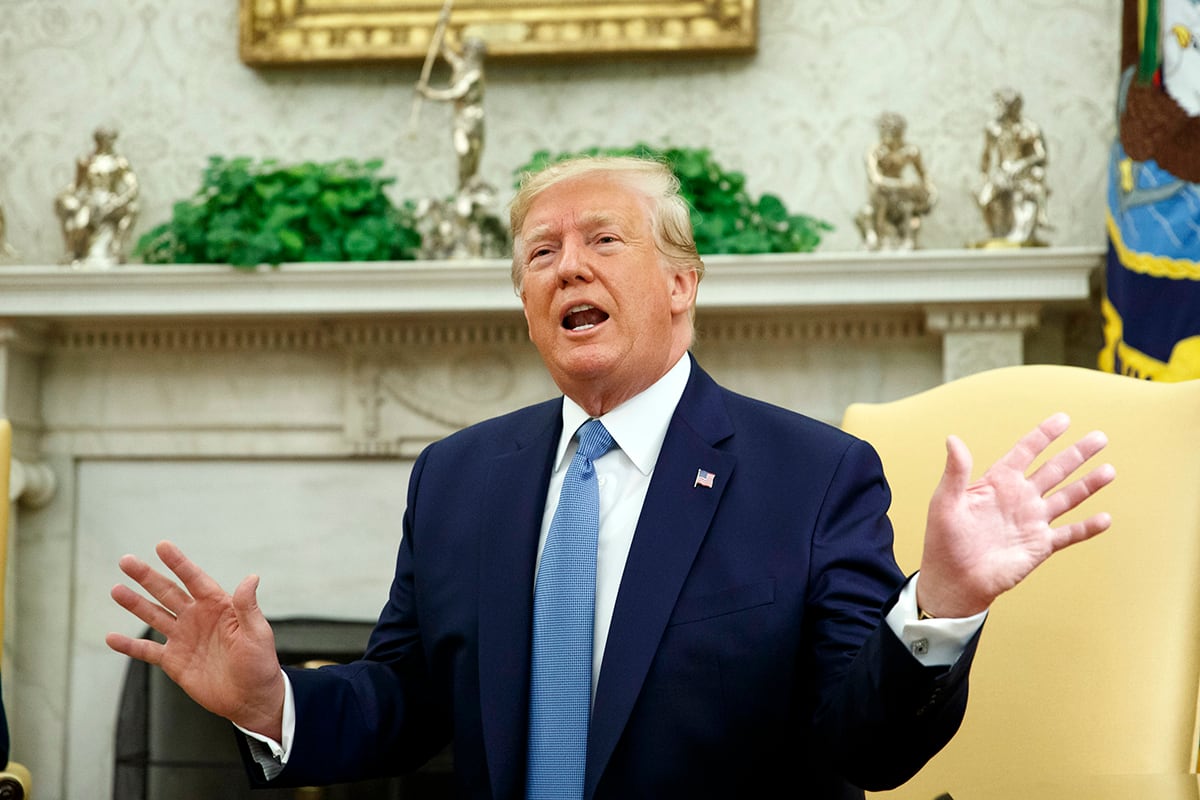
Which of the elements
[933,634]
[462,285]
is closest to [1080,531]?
[933,634]

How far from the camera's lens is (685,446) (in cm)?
161

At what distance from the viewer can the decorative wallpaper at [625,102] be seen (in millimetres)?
3436

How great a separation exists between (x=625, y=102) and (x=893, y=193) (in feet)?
2.63

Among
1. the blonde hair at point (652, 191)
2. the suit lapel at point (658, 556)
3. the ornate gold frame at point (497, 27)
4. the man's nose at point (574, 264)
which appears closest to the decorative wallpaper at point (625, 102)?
the ornate gold frame at point (497, 27)

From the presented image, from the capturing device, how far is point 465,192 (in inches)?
132

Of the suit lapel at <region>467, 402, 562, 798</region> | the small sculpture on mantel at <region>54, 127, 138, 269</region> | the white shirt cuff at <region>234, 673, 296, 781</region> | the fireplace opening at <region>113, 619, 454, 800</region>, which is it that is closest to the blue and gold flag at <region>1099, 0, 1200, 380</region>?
the suit lapel at <region>467, 402, 562, 798</region>

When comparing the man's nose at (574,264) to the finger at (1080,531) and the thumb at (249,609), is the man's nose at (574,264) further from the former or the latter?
the finger at (1080,531)

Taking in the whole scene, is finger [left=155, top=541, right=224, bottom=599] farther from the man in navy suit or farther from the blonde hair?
the blonde hair

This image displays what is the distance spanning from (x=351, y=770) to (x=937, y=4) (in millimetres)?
2683

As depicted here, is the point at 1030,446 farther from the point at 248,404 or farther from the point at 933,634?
the point at 248,404

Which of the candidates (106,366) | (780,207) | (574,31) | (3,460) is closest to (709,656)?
(3,460)

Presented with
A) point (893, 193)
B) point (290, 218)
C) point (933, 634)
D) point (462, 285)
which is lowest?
point (933, 634)

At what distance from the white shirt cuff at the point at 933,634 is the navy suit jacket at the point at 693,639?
0.07 m

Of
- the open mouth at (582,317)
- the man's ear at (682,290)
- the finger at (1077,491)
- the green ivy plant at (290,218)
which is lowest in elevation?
the finger at (1077,491)
